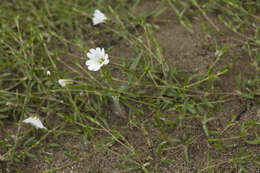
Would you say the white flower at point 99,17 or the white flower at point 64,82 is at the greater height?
the white flower at point 99,17

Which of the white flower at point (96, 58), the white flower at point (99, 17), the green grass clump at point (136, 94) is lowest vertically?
the green grass clump at point (136, 94)

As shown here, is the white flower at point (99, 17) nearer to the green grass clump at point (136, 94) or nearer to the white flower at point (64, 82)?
the green grass clump at point (136, 94)

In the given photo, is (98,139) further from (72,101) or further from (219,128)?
(219,128)

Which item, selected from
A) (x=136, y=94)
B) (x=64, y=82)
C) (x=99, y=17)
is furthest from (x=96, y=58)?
(x=99, y=17)

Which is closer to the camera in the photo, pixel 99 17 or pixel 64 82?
pixel 64 82

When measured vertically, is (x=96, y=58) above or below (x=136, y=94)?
above

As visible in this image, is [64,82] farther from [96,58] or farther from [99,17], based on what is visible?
[99,17]

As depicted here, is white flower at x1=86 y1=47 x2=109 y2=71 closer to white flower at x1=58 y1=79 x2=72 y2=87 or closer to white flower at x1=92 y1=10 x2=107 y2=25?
white flower at x1=58 y1=79 x2=72 y2=87

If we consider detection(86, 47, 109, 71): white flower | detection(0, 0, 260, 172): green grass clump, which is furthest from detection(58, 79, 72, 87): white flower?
detection(86, 47, 109, 71): white flower

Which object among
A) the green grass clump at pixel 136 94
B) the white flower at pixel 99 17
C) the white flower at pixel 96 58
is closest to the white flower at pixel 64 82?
the green grass clump at pixel 136 94
